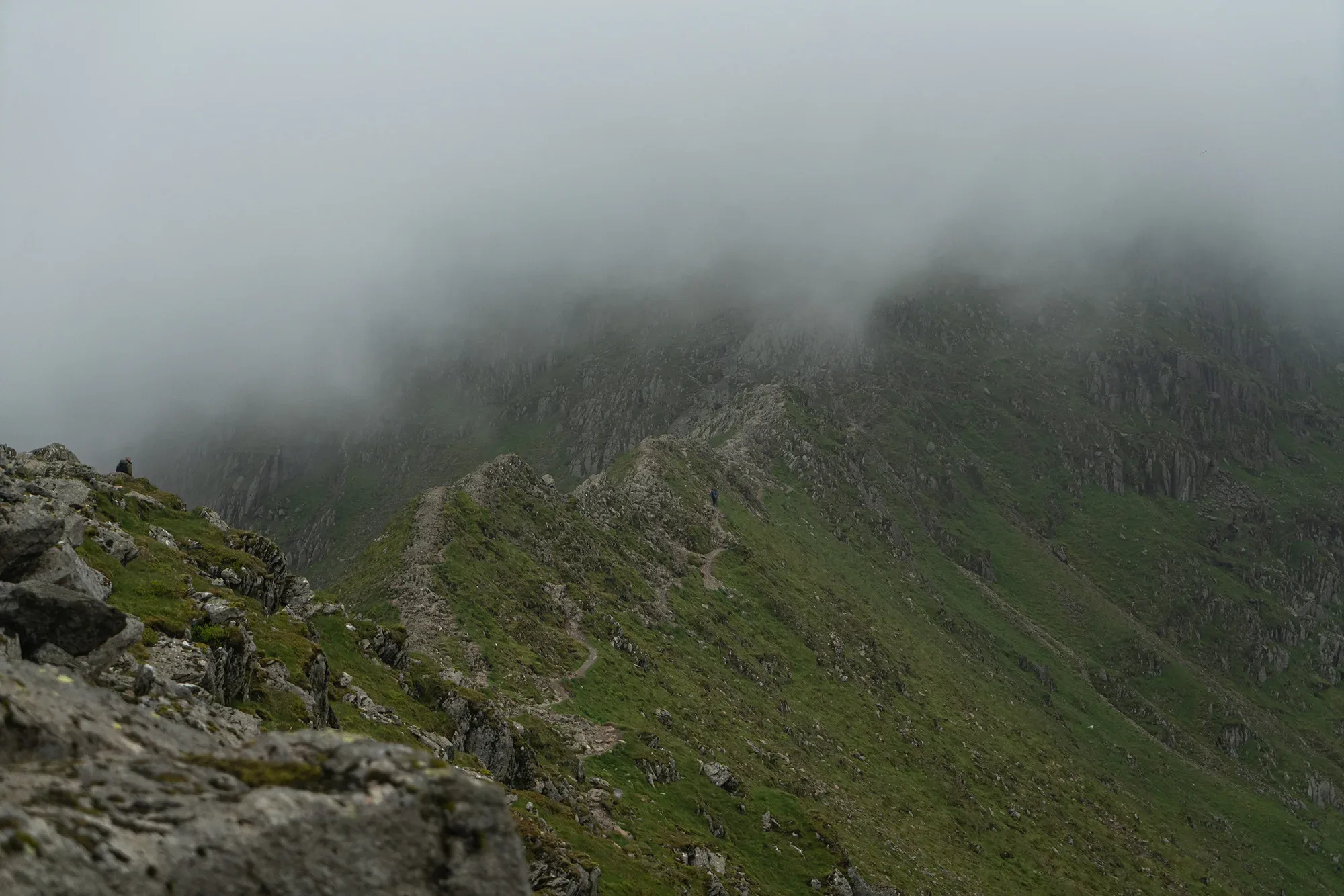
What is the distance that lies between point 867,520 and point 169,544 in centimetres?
16558

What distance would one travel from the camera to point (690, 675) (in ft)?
291

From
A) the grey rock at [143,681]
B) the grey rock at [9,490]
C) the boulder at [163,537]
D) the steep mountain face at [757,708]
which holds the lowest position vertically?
the steep mountain face at [757,708]

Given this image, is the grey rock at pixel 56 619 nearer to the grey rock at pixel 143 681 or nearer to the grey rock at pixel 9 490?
the grey rock at pixel 143 681

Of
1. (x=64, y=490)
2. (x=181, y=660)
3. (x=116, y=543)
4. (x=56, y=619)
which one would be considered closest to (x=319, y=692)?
(x=181, y=660)

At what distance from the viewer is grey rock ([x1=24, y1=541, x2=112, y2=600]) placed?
22987 mm

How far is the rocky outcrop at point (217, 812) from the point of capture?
40.6 ft

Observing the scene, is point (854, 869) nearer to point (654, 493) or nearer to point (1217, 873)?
point (654, 493)

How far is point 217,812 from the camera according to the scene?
A: 13.7m

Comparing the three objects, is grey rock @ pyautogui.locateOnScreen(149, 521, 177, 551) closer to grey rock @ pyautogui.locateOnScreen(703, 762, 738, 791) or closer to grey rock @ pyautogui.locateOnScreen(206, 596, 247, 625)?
grey rock @ pyautogui.locateOnScreen(206, 596, 247, 625)

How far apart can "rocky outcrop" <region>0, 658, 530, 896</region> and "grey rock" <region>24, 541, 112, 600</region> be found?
7804 millimetres

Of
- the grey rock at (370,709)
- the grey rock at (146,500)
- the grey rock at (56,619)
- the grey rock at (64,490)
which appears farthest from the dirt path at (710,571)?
the grey rock at (56,619)

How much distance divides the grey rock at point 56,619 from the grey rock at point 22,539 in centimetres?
320

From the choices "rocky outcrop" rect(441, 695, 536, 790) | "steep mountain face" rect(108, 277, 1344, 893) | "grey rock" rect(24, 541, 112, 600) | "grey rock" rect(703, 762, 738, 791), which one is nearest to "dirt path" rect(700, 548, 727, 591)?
"steep mountain face" rect(108, 277, 1344, 893)

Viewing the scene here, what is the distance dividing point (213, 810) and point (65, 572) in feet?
45.4
